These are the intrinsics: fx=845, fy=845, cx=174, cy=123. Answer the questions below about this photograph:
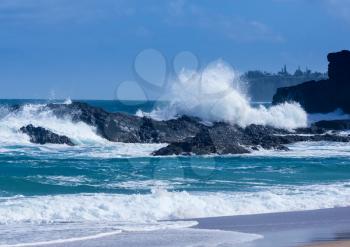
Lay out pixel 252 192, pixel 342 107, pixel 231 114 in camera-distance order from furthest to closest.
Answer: pixel 342 107 < pixel 231 114 < pixel 252 192

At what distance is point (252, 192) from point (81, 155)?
11.1 metres

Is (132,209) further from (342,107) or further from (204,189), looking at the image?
(342,107)

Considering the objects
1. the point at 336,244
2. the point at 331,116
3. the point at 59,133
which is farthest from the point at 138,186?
the point at 331,116

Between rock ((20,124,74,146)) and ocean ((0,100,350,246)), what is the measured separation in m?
0.39

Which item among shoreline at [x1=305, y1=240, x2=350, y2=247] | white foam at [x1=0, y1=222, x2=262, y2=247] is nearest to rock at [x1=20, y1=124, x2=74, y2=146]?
white foam at [x1=0, y1=222, x2=262, y2=247]

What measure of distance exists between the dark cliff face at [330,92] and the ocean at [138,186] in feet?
79.1

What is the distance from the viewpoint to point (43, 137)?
3312 cm

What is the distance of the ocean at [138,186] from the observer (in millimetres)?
14914

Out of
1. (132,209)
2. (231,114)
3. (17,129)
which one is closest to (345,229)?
(132,209)

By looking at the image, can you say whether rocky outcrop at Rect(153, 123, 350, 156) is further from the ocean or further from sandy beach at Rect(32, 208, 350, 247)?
sandy beach at Rect(32, 208, 350, 247)

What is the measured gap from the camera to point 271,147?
31.9 meters

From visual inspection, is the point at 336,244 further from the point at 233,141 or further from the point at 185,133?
the point at 185,133

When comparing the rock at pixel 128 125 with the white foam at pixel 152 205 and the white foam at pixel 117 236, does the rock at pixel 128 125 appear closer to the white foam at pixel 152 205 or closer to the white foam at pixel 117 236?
the white foam at pixel 152 205

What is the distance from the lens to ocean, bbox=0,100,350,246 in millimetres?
14914
